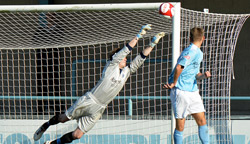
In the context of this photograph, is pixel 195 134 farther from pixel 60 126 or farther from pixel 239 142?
pixel 60 126

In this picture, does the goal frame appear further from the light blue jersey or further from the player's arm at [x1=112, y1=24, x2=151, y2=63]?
the light blue jersey

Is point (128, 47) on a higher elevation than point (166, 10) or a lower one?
lower

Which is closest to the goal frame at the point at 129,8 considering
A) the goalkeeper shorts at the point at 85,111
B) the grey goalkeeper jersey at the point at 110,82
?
the grey goalkeeper jersey at the point at 110,82

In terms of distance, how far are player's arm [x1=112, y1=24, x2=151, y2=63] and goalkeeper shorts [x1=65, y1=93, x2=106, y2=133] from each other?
62 centimetres

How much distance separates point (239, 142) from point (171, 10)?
3.06 m

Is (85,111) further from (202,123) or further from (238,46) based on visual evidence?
(238,46)

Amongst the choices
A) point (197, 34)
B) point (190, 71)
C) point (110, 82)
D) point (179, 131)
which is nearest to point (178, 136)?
point (179, 131)

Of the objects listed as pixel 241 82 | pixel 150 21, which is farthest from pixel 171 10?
pixel 241 82

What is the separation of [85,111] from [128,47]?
3.41 ft

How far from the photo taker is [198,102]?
5656mm

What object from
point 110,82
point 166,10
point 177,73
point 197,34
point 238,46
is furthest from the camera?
point 238,46

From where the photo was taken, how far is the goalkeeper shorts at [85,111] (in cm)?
617

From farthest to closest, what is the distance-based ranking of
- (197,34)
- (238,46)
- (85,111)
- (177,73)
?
(238,46) → (85,111) → (197,34) → (177,73)

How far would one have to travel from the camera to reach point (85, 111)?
A: 624cm
